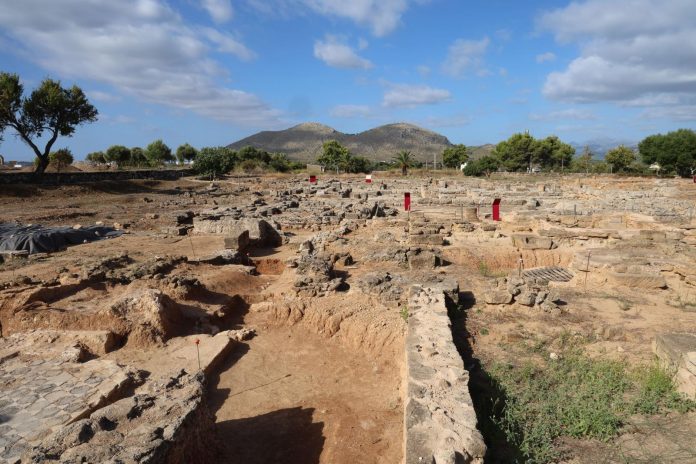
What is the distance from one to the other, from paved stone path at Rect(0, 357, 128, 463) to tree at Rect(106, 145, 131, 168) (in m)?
64.3

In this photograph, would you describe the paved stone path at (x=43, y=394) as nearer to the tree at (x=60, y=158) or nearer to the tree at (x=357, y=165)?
the tree at (x=60, y=158)

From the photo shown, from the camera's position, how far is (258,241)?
14.4 meters

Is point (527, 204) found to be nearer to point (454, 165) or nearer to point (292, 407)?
point (292, 407)

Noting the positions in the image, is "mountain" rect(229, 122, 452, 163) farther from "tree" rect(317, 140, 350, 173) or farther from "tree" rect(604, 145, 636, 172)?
"tree" rect(604, 145, 636, 172)

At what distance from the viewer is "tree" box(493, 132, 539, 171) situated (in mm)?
58297

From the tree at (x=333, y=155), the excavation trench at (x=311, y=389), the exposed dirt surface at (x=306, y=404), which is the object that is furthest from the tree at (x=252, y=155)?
the exposed dirt surface at (x=306, y=404)

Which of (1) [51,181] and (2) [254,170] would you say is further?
(2) [254,170]

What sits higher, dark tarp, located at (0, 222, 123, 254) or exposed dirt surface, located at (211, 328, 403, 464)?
dark tarp, located at (0, 222, 123, 254)

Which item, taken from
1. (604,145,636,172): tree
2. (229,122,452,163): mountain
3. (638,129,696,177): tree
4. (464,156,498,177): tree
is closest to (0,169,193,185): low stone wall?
Answer: (464,156,498,177): tree

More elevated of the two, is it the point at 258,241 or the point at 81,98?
the point at 81,98

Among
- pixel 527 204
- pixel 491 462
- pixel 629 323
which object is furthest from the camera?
pixel 527 204

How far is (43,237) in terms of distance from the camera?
13.5 m

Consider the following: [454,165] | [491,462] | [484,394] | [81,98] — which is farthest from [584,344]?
[454,165]

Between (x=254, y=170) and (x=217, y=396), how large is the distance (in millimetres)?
59284
